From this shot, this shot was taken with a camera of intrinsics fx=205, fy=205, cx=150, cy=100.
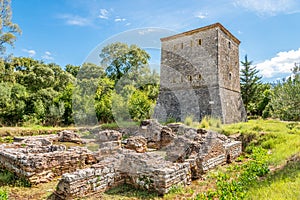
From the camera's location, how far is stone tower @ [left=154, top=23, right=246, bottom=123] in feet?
55.8

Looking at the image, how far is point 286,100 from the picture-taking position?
10781 millimetres

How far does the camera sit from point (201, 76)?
1786 cm

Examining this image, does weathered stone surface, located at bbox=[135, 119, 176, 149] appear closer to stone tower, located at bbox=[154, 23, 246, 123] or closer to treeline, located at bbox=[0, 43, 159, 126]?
stone tower, located at bbox=[154, 23, 246, 123]

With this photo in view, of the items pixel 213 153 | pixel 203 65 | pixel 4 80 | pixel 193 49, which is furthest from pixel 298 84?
pixel 4 80

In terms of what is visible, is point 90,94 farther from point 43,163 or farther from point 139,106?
point 43,163

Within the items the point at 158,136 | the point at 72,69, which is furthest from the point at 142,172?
the point at 72,69

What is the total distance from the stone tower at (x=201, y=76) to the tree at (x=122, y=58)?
2931 mm

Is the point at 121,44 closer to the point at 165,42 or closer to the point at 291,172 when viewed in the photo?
the point at 165,42

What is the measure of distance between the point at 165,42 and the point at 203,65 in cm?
512

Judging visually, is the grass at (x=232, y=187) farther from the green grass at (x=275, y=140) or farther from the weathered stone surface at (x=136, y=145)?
the weathered stone surface at (x=136, y=145)

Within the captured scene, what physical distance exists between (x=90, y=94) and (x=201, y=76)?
1306 centimetres

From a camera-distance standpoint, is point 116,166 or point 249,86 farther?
point 249,86

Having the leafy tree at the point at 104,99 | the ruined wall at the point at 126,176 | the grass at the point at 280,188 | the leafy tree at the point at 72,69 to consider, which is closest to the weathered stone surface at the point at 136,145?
the ruined wall at the point at 126,176

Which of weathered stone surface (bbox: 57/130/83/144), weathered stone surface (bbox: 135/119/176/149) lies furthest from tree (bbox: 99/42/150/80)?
weathered stone surface (bbox: 135/119/176/149)
